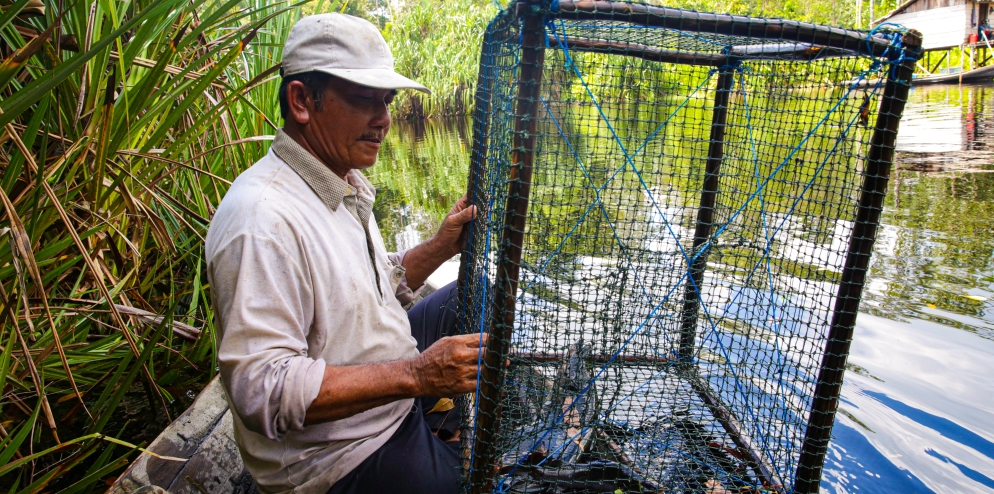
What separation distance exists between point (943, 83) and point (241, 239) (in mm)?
19356

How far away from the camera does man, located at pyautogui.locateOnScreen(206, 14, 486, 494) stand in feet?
4.25

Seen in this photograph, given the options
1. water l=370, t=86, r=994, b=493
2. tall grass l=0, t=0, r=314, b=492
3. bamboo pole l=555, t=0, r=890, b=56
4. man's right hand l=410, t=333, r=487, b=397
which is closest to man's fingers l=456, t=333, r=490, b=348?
man's right hand l=410, t=333, r=487, b=397

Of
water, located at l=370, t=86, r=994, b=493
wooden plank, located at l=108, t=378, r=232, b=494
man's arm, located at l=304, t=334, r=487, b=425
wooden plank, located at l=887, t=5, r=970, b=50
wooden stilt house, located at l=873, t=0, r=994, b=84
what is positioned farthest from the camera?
wooden plank, located at l=887, t=5, r=970, b=50

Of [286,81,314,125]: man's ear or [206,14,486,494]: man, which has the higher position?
[286,81,314,125]: man's ear

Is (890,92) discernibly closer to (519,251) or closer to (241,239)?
(519,251)

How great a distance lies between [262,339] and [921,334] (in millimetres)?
3523

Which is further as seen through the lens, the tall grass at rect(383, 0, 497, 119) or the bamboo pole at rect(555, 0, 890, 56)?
the tall grass at rect(383, 0, 497, 119)

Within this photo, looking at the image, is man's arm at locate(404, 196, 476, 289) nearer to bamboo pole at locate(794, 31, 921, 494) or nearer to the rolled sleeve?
the rolled sleeve

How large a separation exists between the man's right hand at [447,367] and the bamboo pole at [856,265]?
3.32ft

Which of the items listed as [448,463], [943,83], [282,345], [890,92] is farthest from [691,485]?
[943,83]

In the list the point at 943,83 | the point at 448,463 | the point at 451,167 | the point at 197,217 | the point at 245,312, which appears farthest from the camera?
the point at 943,83

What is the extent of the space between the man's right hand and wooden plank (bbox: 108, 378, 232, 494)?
2.51ft

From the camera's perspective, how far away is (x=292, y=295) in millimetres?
1352

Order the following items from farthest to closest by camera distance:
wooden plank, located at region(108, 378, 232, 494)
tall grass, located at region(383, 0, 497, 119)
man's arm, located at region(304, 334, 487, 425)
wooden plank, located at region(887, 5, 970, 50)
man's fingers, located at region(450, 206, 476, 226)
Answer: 1. wooden plank, located at region(887, 5, 970, 50)
2. tall grass, located at region(383, 0, 497, 119)
3. man's fingers, located at region(450, 206, 476, 226)
4. wooden plank, located at region(108, 378, 232, 494)
5. man's arm, located at region(304, 334, 487, 425)
